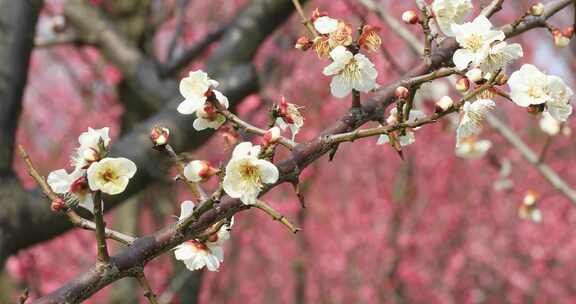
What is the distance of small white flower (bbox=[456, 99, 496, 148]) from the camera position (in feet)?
3.71

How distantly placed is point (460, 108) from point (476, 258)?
8078 mm

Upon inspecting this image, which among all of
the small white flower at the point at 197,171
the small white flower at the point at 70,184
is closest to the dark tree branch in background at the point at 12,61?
the small white flower at the point at 70,184

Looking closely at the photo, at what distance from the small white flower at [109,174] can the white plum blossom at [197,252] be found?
0.12 metres

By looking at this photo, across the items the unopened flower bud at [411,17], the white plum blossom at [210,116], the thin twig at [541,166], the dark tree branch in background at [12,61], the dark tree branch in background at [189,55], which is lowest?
the thin twig at [541,166]

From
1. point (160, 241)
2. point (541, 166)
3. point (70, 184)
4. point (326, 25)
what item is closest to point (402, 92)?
point (326, 25)

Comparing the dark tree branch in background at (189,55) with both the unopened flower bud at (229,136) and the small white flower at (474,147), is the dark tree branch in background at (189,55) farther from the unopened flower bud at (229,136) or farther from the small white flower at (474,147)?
the unopened flower bud at (229,136)

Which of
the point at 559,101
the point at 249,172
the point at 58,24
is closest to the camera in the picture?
the point at 249,172

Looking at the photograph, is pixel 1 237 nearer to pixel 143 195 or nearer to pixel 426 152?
pixel 143 195

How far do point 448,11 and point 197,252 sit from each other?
717 millimetres

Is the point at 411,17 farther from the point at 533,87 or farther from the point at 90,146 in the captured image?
the point at 90,146

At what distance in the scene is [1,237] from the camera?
7.72ft

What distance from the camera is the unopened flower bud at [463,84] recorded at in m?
1.15

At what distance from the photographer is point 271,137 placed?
1045mm

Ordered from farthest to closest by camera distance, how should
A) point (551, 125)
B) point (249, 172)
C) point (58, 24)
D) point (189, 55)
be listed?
point (189, 55)
point (58, 24)
point (551, 125)
point (249, 172)
